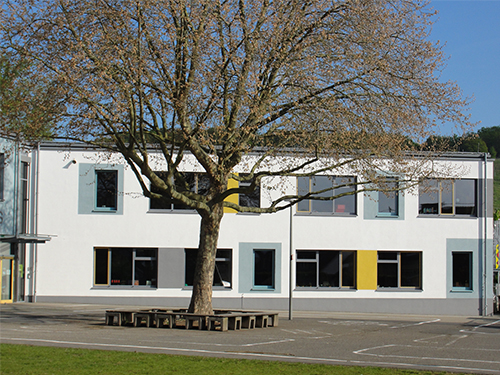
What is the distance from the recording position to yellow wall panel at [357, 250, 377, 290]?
31.0 m

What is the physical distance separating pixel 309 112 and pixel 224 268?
561 inches

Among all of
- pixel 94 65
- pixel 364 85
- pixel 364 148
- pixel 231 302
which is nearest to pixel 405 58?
pixel 364 85

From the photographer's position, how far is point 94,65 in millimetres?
15375

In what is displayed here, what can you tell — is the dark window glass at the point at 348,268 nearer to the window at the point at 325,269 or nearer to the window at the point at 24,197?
the window at the point at 325,269

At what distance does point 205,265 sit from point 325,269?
1390cm

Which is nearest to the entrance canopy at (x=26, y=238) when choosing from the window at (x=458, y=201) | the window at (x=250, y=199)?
the window at (x=250, y=199)

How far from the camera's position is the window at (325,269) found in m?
31.0

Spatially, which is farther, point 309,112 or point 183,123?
point 309,112

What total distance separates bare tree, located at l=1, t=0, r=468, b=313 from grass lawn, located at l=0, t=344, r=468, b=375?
611 centimetres

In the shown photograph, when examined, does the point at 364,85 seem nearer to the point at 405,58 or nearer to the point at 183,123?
the point at 405,58

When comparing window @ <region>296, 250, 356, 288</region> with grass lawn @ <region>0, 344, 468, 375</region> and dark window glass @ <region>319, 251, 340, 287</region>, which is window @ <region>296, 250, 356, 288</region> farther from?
grass lawn @ <region>0, 344, 468, 375</region>

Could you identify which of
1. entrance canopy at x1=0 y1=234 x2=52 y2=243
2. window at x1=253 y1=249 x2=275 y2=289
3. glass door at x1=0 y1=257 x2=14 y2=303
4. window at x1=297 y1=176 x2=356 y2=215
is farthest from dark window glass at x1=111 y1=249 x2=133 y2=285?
window at x1=297 y1=176 x2=356 y2=215

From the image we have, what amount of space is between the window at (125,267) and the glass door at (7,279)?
12.6ft

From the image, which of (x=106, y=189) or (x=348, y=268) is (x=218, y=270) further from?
(x=106, y=189)
